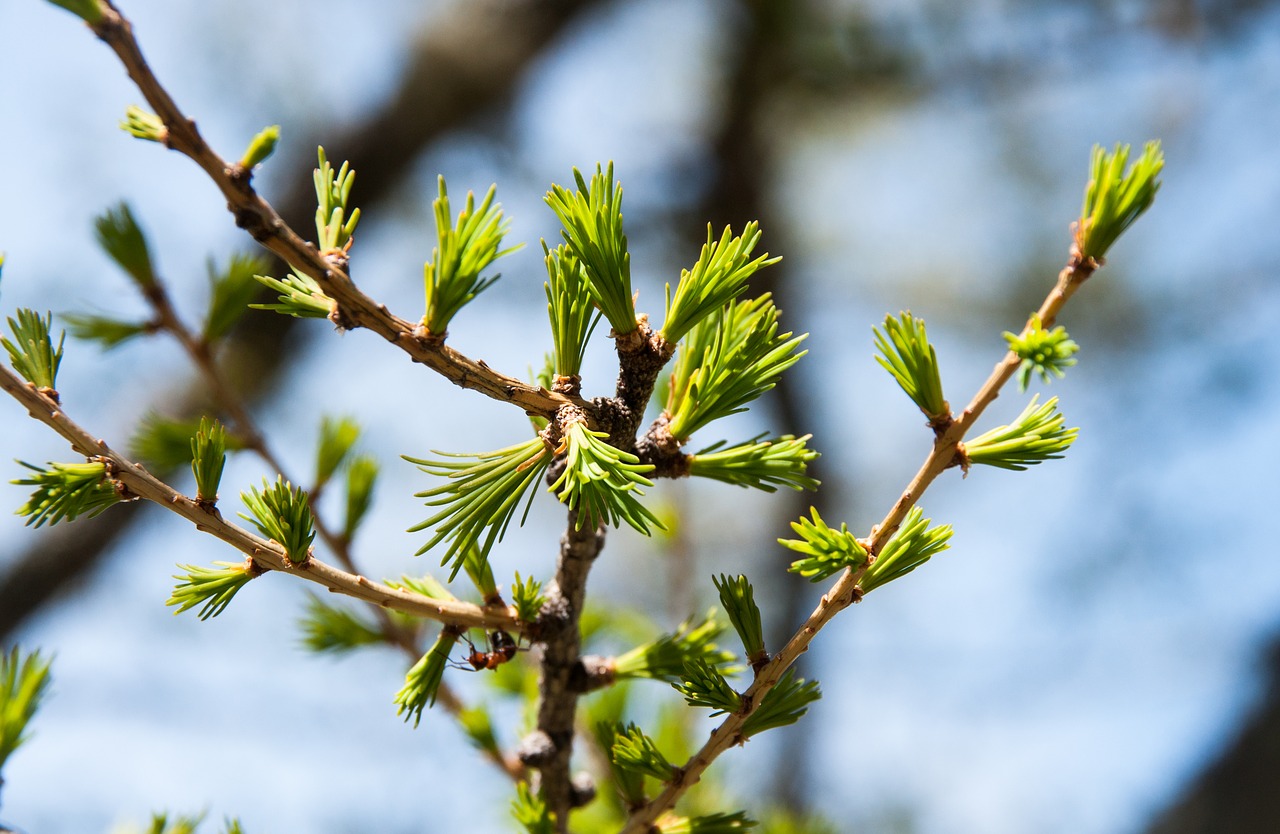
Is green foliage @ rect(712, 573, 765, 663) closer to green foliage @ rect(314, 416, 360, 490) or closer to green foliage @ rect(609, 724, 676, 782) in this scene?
green foliage @ rect(609, 724, 676, 782)

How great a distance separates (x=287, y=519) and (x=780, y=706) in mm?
162

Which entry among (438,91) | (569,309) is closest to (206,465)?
(569,309)

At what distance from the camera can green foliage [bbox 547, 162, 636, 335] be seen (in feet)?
0.75

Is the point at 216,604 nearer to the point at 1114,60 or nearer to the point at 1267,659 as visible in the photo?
the point at 1267,659

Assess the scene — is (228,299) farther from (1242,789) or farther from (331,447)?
(1242,789)

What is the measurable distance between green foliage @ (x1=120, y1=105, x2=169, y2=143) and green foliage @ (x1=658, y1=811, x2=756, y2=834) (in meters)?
0.27

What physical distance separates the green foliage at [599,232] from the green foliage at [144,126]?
9cm

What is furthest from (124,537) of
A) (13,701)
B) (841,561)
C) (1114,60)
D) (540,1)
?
(1114,60)

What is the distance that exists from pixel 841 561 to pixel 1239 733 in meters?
1.03

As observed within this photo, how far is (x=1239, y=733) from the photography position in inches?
38.5

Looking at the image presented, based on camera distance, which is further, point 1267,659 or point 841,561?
point 1267,659

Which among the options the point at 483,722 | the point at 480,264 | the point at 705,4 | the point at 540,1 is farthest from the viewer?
the point at 705,4

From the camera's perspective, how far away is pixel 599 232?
0.23 m

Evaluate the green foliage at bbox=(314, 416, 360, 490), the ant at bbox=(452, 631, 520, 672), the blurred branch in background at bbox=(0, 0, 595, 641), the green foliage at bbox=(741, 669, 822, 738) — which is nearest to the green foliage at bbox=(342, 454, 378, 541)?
the green foliage at bbox=(314, 416, 360, 490)
